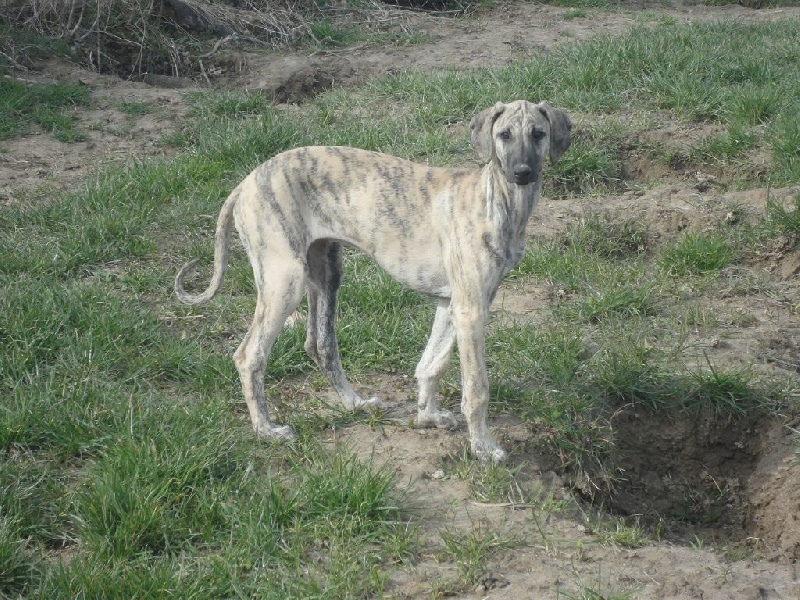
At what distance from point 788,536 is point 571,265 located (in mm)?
2398

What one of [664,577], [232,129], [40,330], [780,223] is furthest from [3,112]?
[664,577]

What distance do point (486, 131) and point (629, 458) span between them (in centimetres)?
193

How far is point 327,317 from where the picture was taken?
5.46 metres

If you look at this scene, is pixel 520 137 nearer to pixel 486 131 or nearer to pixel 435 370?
pixel 486 131

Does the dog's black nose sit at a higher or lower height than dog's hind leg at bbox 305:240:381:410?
higher

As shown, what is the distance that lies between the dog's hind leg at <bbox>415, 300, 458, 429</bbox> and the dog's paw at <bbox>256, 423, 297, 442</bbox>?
0.68m

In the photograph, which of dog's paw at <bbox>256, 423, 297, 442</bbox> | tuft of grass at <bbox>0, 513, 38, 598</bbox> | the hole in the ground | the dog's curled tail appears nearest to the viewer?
tuft of grass at <bbox>0, 513, 38, 598</bbox>

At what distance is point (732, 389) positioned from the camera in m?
5.52

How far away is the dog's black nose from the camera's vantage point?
4602mm

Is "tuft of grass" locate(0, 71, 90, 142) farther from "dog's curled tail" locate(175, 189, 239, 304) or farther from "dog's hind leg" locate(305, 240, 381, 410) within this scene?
"dog's hind leg" locate(305, 240, 381, 410)

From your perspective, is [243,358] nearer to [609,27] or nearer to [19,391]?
[19,391]

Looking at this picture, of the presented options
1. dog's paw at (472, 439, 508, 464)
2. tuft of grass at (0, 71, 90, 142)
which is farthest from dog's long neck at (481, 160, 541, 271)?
tuft of grass at (0, 71, 90, 142)

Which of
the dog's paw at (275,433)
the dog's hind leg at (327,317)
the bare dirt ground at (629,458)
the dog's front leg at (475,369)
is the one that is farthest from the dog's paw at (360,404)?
the dog's front leg at (475,369)

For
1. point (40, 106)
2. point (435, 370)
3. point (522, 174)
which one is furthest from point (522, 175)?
point (40, 106)
